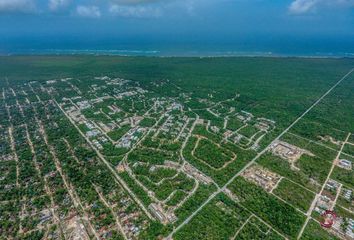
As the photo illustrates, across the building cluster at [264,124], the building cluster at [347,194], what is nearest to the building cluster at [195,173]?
the building cluster at [347,194]

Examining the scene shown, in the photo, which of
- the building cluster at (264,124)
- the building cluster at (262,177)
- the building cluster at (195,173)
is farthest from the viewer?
A: the building cluster at (264,124)

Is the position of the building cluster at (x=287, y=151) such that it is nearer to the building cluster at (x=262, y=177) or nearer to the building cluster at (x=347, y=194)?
the building cluster at (x=262, y=177)

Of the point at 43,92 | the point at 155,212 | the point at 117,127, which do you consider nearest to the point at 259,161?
the point at 155,212

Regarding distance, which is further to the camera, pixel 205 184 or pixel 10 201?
pixel 205 184

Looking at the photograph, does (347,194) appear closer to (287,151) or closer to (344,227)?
(344,227)

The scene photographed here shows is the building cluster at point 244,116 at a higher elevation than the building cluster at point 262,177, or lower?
higher

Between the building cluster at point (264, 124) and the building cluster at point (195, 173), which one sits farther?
the building cluster at point (264, 124)

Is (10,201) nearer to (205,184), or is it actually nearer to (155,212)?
(155,212)

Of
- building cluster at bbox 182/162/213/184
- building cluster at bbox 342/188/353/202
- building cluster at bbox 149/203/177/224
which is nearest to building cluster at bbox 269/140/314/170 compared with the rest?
building cluster at bbox 342/188/353/202
